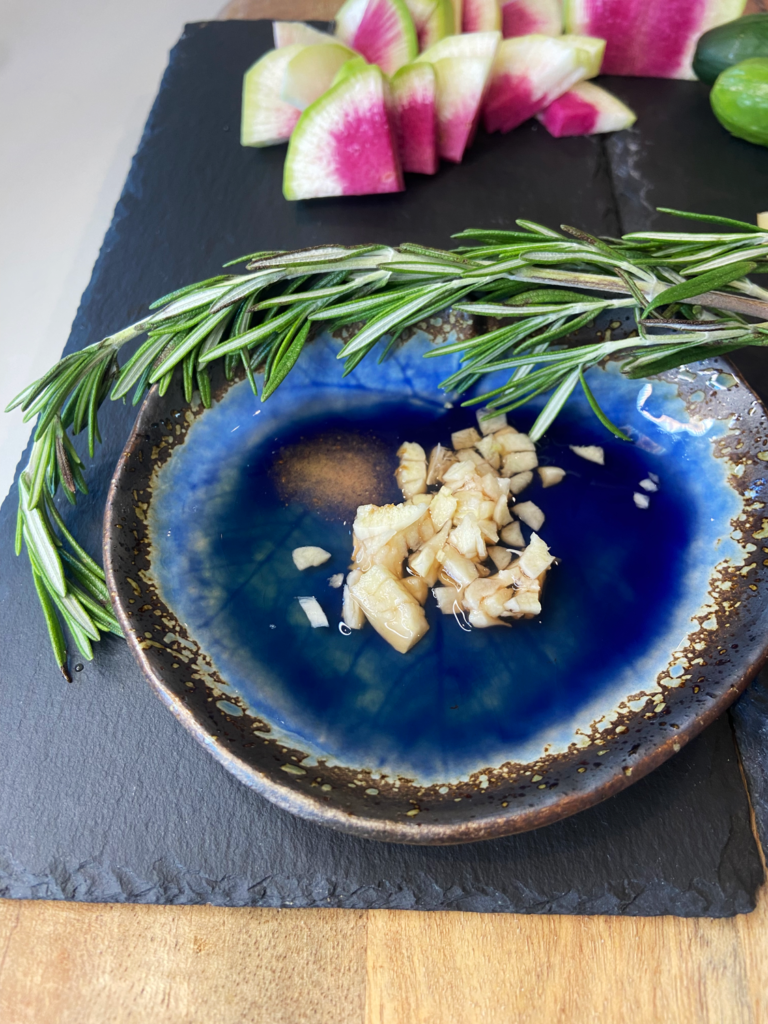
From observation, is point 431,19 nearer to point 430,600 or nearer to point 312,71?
point 312,71

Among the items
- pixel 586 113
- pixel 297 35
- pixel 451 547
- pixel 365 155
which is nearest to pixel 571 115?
pixel 586 113

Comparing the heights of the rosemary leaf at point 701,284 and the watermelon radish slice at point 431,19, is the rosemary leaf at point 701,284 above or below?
below

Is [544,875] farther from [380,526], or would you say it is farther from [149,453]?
[149,453]

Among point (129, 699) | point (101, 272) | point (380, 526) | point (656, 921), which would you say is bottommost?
point (656, 921)

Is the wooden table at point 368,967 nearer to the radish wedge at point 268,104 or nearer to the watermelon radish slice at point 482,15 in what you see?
the radish wedge at point 268,104

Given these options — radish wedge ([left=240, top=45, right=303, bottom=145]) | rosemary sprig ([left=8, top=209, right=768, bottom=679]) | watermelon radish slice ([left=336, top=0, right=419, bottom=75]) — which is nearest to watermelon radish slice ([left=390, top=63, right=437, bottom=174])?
watermelon radish slice ([left=336, top=0, right=419, bottom=75])

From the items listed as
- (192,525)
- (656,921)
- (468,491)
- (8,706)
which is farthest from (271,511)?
(656,921)

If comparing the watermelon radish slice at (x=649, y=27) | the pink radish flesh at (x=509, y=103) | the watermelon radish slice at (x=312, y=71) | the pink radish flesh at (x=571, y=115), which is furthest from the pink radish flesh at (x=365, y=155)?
the watermelon radish slice at (x=649, y=27)
